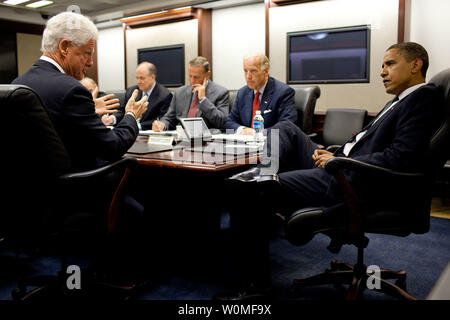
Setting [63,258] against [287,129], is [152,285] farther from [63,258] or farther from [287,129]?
[287,129]

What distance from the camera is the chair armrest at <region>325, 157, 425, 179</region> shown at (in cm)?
173

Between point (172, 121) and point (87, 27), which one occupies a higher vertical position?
point (87, 27)

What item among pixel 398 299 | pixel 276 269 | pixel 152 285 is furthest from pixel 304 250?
pixel 152 285

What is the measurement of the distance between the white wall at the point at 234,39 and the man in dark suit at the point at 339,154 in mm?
4483

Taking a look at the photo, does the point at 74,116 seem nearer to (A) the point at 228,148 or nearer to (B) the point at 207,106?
(A) the point at 228,148

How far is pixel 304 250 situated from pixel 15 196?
2.06 meters

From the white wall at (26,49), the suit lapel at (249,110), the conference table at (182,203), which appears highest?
the white wall at (26,49)

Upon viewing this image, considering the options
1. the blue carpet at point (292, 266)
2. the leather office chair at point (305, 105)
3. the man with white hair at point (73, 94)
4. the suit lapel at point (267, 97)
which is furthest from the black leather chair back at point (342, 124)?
the man with white hair at point (73, 94)

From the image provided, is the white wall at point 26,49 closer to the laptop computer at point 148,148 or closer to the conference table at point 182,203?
the conference table at point 182,203

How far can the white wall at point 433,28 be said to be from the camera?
14.7ft

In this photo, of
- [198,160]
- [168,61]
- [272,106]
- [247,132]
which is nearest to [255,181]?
[198,160]

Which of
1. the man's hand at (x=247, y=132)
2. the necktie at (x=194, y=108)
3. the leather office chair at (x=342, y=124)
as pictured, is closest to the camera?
the man's hand at (x=247, y=132)

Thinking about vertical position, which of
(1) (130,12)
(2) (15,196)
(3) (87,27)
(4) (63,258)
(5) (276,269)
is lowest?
(5) (276,269)

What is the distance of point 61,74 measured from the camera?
1.86m
